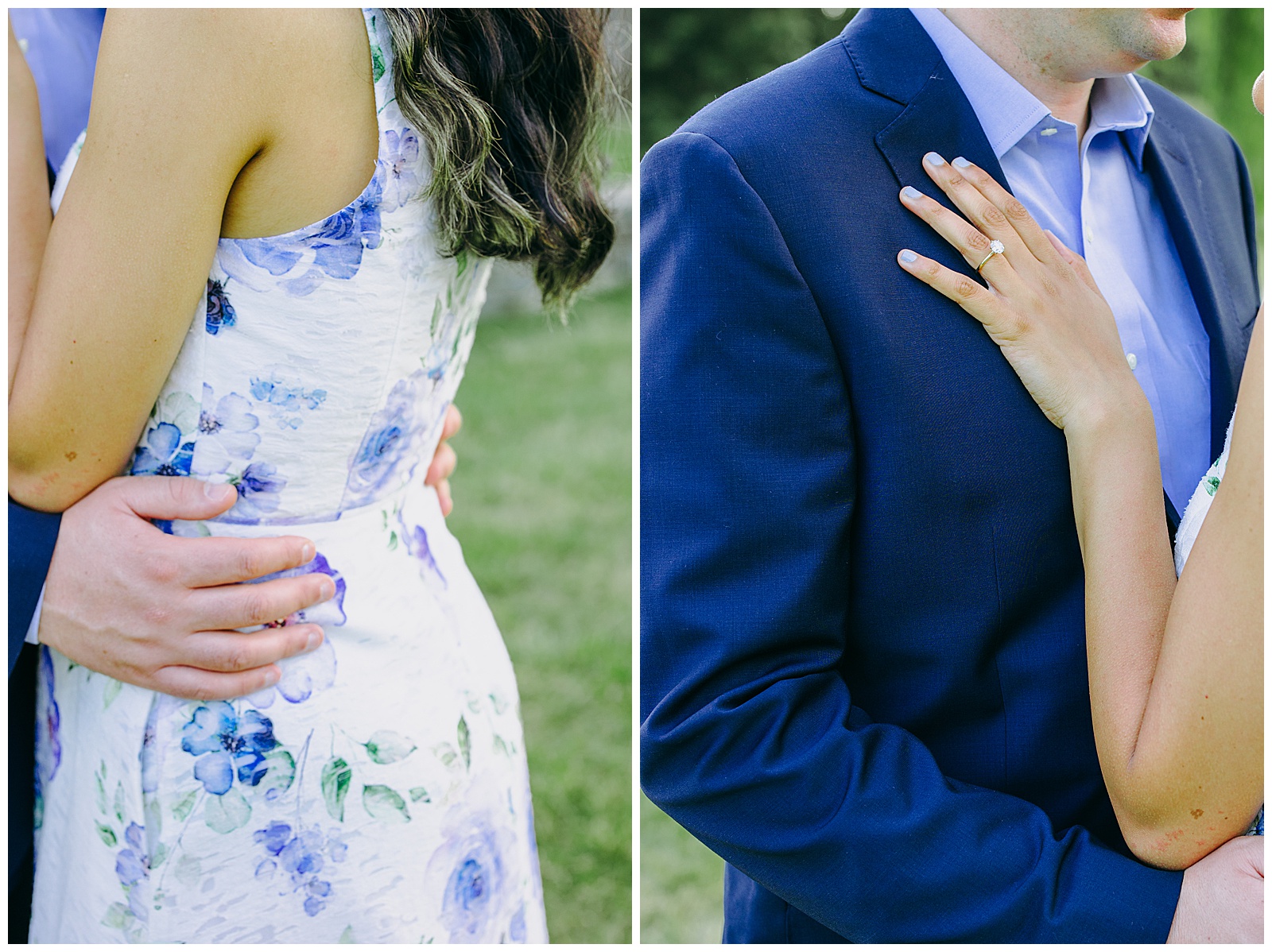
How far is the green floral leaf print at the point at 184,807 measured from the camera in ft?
4.18

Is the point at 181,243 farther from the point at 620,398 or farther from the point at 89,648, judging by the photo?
the point at 620,398

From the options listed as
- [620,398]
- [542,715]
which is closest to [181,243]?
[542,715]

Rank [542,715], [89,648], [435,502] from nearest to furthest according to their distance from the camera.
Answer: [89,648], [435,502], [542,715]

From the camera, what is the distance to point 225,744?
1.29 meters

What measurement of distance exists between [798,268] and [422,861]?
3.03ft

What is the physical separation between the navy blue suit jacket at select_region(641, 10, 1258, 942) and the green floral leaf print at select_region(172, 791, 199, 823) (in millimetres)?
558

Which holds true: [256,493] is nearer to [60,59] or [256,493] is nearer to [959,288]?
[60,59]

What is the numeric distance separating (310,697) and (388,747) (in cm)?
12

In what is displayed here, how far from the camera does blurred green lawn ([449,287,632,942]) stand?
322 cm

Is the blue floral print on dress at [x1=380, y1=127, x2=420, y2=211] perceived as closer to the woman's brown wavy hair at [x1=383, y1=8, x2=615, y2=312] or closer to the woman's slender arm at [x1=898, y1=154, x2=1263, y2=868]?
the woman's brown wavy hair at [x1=383, y1=8, x2=615, y2=312]

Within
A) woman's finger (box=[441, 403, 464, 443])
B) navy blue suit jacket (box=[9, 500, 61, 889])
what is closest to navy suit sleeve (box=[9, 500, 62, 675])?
navy blue suit jacket (box=[9, 500, 61, 889])

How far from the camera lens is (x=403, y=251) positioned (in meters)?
1.29

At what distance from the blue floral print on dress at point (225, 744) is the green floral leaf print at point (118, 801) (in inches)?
3.7

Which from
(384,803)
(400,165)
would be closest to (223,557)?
(384,803)
